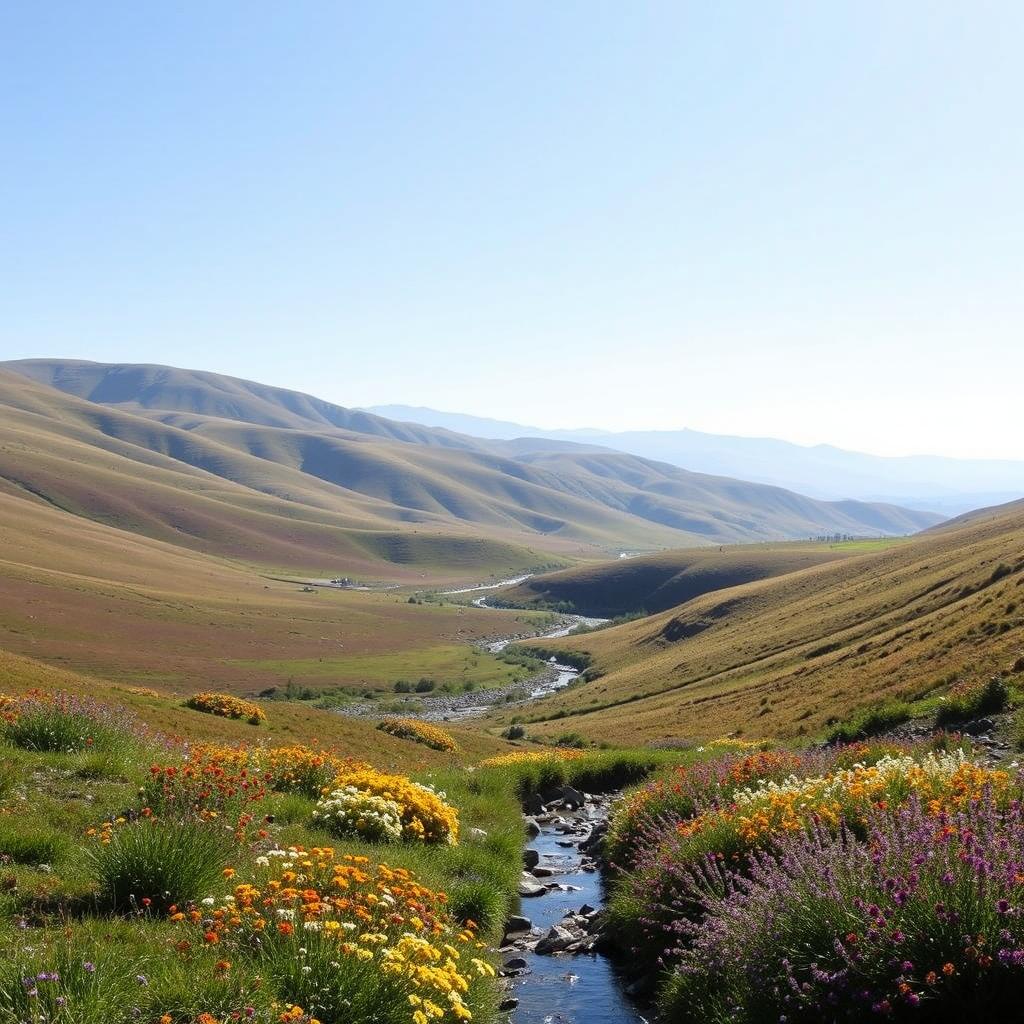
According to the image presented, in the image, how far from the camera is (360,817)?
12641 mm

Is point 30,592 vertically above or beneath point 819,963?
beneath

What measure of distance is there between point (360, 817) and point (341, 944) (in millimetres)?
5765

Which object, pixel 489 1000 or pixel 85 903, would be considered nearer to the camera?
pixel 85 903

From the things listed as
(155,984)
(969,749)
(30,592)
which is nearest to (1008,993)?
(155,984)

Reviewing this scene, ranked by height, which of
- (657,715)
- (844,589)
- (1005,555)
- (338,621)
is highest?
(1005,555)

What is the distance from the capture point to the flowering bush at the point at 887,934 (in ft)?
20.9

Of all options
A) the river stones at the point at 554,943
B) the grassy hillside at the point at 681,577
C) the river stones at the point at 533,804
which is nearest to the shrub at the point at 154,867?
the river stones at the point at 554,943

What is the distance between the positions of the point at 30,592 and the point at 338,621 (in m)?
50.4

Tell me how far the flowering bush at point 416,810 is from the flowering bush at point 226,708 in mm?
17296

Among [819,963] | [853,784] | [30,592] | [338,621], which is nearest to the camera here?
[819,963]

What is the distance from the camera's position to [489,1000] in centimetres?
884

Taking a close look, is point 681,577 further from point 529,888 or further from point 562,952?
point 562,952

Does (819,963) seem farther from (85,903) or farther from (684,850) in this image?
(85,903)

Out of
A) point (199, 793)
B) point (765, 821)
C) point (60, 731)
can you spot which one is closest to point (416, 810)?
point (199, 793)
